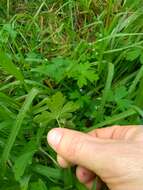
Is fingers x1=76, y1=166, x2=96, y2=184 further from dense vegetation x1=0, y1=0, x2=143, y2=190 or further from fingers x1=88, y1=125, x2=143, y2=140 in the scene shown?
fingers x1=88, y1=125, x2=143, y2=140

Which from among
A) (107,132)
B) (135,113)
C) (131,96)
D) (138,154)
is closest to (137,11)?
(131,96)

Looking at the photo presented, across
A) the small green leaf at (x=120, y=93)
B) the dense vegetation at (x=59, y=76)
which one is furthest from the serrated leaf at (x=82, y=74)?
the small green leaf at (x=120, y=93)

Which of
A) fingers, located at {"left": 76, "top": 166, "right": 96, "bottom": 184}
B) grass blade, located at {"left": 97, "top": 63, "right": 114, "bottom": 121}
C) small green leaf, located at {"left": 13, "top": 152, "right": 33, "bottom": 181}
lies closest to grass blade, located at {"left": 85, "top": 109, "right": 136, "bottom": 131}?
grass blade, located at {"left": 97, "top": 63, "right": 114, "bottom": 121}

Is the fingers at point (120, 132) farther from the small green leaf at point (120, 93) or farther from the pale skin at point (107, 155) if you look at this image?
the small green leaf at point (120, 93)

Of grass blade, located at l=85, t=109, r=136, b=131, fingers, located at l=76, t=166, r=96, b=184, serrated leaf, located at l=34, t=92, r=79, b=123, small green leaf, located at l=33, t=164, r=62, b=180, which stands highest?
serrated leaf, located at l=34, t=92, r=79, b=123

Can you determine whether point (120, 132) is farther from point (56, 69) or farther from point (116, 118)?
point (56, 69)

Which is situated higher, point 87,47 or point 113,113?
point 87,47

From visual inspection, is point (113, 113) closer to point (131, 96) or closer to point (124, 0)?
point (131, 96)
